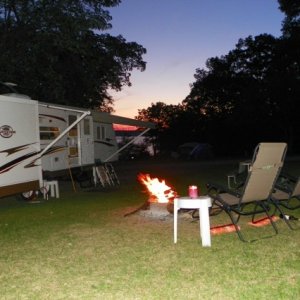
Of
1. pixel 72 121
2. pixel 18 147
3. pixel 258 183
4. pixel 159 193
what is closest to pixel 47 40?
pixel 72 121

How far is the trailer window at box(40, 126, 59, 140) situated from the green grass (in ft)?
13.1

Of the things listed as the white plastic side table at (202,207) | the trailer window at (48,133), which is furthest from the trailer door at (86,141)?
the white plastic side table at (202,207)

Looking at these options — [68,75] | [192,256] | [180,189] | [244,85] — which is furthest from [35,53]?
[244,85]

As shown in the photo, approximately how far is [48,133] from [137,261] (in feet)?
24.2

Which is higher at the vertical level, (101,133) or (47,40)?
(47,40)

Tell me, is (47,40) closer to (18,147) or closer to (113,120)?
(113,120)

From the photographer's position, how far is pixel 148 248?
548cm

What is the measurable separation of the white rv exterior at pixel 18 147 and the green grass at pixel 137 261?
1559 millimetres

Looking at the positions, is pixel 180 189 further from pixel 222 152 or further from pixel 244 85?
pixel 244 85

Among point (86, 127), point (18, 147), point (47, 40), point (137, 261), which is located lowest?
point (137, 261)

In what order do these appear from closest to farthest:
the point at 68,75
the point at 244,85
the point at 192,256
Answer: the point at 192,256 → the point at 68,75 → the point at 244,85

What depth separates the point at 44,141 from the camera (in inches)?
454

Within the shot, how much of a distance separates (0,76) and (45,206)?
5.45m

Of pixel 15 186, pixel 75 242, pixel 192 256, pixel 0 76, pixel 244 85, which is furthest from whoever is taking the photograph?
pixel 244 85
